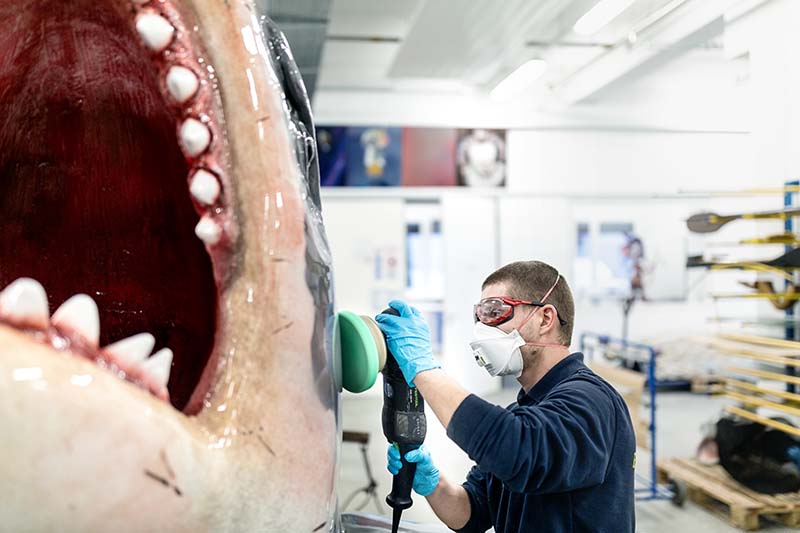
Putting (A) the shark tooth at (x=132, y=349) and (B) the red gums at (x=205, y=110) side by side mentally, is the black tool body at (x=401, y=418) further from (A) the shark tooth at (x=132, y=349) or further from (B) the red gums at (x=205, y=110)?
(A) the shark tooth at (x=132, y=349)

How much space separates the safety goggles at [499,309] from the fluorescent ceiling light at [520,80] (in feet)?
17.0

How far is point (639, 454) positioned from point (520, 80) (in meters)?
3.81

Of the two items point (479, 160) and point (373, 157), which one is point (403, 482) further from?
point (479, 160)

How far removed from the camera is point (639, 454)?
17.9 feet

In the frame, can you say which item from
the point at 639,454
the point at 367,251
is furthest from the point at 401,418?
the point at 367,251

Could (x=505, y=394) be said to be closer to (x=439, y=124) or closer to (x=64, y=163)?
(x=439, y=124)

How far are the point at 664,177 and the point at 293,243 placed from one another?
25.1 feet

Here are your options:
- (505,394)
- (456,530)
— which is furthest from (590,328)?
(456,530)

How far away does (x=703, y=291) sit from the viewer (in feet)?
27.0

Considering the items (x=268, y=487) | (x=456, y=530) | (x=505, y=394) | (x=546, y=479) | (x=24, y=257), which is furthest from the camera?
(x=505, y=394)

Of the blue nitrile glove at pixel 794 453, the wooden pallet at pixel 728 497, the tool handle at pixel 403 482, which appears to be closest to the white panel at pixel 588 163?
the wooden pallet at pixel 728 497

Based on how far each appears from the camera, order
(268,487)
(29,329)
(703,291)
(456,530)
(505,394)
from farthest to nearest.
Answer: (703,291) → (505,394) → (456,530) → (268,487) → (29,329)

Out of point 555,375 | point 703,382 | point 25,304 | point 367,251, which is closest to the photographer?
point 25,304

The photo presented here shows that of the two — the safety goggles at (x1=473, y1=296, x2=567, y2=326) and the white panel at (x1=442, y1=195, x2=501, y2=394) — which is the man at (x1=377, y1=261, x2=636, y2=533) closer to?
the safety goggles at (x1=473, y1=296, x2=567, y2=326)
